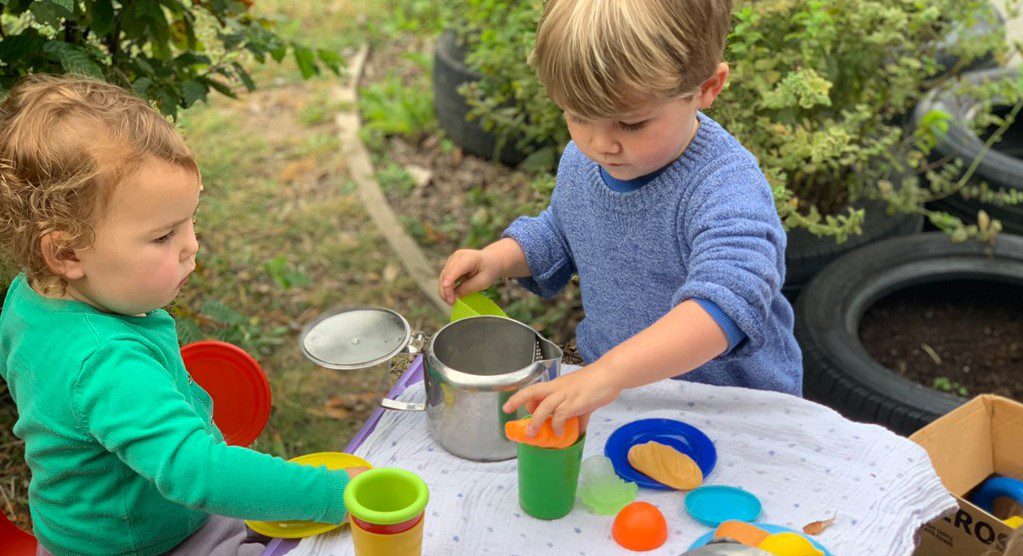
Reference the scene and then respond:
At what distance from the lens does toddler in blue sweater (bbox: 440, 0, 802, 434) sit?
146cm

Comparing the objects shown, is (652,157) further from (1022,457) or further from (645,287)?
(1022,457)

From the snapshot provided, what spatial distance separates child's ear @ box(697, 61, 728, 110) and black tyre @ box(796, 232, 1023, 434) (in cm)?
109

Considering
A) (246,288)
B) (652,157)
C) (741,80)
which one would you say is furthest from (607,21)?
(246,288)

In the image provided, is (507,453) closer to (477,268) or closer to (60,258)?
(477,268)

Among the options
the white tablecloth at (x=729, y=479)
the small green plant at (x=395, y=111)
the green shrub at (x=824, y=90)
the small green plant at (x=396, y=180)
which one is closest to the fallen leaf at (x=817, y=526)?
the white tablecloth at (x=729, y=479)

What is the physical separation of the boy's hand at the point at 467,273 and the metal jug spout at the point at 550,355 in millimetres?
293

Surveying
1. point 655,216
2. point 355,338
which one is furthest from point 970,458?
point 355,338

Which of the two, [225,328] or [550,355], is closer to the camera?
[550,355]

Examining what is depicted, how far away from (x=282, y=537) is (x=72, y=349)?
1.34 ft

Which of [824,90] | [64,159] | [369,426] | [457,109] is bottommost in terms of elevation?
[457,109]

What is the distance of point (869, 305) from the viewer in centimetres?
280

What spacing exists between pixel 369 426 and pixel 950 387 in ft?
5.68

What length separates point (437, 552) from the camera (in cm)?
145

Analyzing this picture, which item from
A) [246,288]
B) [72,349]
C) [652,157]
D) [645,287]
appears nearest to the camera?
[72,349]
